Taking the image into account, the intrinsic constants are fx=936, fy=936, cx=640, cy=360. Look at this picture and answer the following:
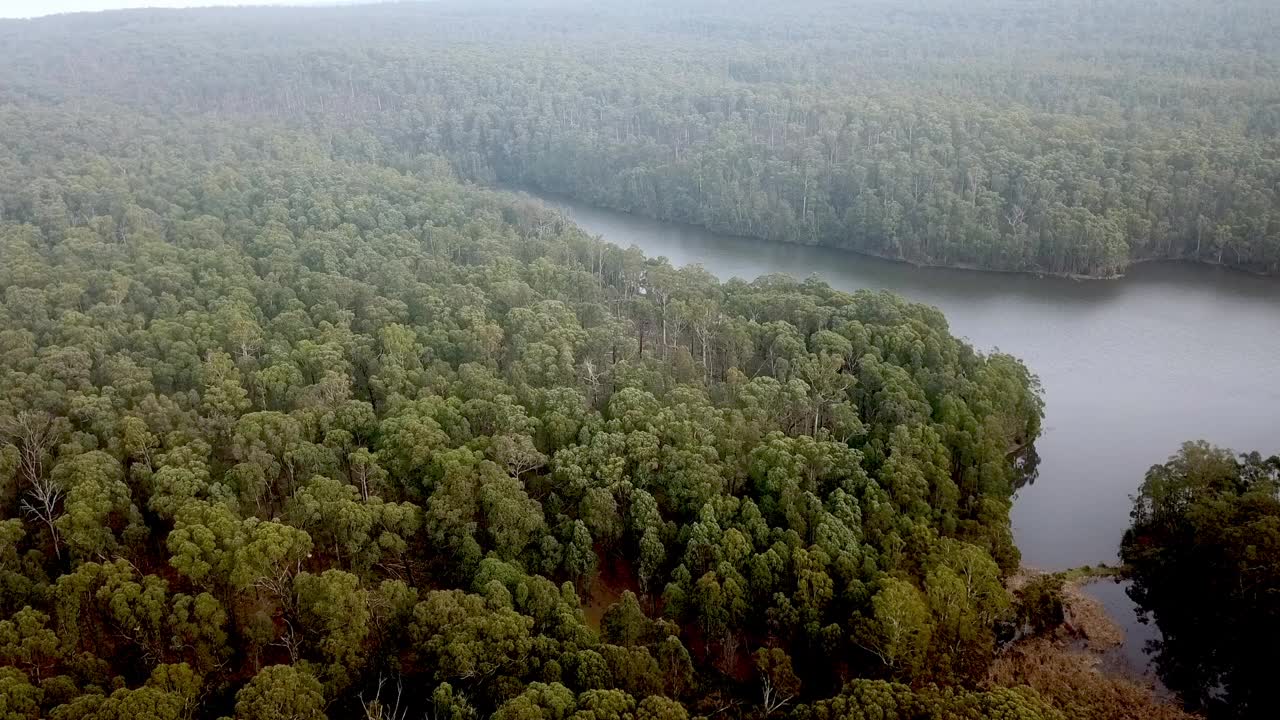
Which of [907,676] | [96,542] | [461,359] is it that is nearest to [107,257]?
[461,359]

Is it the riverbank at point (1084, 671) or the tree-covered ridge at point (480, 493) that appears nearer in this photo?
the tree-covered ridge at point (480, 493)

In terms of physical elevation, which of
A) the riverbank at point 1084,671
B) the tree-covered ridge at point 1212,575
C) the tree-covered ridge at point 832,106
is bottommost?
the riverbank at point 1084,671

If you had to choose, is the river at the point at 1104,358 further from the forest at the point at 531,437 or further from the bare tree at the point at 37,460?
the bare tree at the point at 37,460

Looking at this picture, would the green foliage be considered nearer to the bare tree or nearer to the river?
the bare tree

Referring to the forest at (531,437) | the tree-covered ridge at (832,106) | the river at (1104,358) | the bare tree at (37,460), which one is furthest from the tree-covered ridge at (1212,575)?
the tree-covered ridge at (832,106)

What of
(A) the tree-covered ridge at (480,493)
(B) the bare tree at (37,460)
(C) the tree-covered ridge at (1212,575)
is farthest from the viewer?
(B) the bare tree at (37,460)

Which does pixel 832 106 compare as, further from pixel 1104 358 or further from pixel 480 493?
pixel 480 493

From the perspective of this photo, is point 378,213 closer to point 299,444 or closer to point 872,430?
point 299,444

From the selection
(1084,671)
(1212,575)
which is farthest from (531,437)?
(1212,575)
